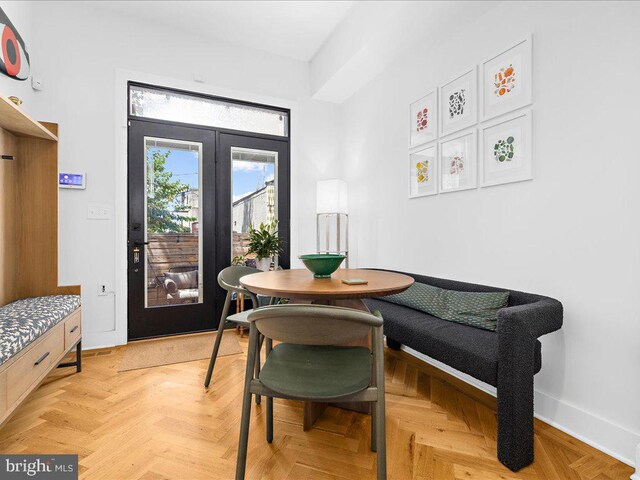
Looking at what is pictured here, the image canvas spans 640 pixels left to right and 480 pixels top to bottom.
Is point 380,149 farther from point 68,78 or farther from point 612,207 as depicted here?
point 68,78

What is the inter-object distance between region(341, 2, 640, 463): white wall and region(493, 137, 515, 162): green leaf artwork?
0.50ft

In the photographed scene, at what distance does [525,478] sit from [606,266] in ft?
3.57

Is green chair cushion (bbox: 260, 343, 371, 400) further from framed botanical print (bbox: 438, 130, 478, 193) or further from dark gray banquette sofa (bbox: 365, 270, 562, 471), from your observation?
framed botanical print (bbox: 438, 130, 478, 193)

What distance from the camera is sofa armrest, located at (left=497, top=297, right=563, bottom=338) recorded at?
4.75 ft

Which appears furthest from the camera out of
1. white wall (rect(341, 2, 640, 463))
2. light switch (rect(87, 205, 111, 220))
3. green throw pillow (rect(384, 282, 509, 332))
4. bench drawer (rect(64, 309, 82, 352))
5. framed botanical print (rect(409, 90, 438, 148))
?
light switch (rect(87, 205, 111, 220))

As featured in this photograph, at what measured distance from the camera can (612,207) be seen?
5.24ft

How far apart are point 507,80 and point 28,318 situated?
3275mm

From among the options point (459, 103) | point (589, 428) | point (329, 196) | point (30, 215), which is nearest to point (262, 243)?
point (329, 196)

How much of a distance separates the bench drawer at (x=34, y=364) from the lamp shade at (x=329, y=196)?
8.44 feet

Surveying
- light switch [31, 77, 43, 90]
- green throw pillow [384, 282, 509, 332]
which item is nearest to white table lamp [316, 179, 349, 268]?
green throw pillow [384, 282, 509, 332]

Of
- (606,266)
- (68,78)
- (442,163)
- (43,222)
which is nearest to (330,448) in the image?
(606,266)

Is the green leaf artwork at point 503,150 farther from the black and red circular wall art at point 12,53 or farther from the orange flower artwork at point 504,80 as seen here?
the black and red circular wall art at point 12,53

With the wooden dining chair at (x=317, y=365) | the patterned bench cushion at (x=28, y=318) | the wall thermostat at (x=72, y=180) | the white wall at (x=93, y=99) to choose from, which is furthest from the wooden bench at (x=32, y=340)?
the wooden dining chair at (x=317, y=365)

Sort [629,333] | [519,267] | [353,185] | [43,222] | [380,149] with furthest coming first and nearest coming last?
[353,185] → [380,149] → [43,222] → [519,267] → [629,333]
